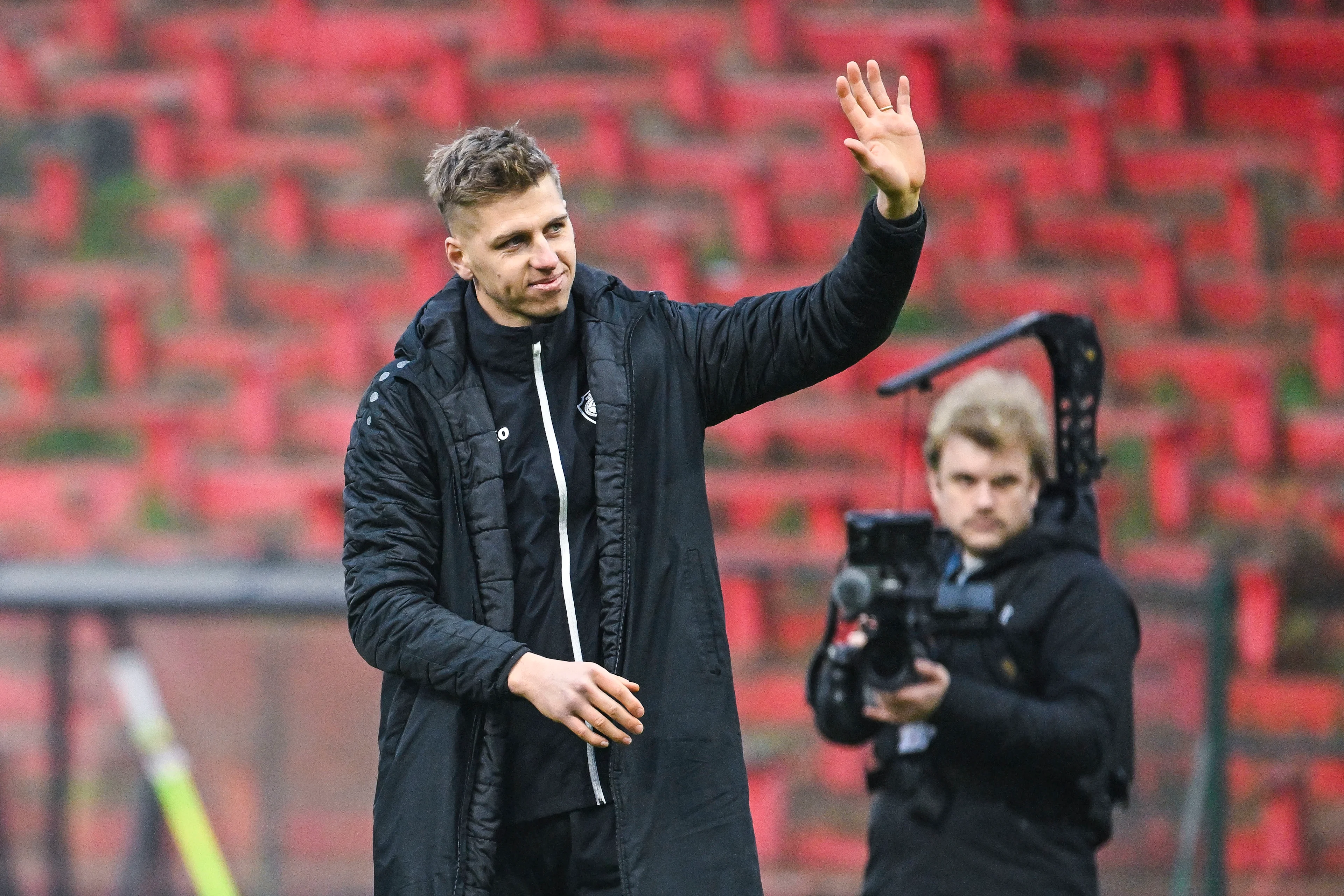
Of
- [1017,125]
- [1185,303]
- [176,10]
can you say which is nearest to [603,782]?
[1185,303]

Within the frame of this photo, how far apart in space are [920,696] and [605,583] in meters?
0.50

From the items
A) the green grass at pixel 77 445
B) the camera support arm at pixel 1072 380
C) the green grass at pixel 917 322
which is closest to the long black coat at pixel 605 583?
the camera support arm at pixel 1072 380

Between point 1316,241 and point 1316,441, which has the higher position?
point 1316,241

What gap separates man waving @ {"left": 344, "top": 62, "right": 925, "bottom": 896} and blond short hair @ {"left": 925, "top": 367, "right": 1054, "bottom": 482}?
1.64 ft

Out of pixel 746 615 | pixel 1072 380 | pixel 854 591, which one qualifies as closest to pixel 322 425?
pixel 746 615

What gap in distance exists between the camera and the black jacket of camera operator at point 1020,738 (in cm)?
211

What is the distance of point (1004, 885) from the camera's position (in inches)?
84.0

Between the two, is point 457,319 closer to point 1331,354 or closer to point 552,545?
point 552,545

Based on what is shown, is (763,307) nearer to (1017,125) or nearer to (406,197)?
(1017,125)

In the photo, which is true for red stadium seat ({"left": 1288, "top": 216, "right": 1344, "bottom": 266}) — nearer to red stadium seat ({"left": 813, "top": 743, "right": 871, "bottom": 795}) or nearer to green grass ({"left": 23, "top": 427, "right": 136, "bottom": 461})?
red stadium seat ({"left": 813, "top": 743, "right": 871, "bottom": 795})

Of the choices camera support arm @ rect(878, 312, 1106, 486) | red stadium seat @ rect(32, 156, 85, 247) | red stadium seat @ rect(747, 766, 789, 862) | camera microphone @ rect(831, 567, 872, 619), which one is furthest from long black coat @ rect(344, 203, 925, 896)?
red stadium seat @ rect(32, 156, 85, 247)

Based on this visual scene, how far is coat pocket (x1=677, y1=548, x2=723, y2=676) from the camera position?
1817 millimetres

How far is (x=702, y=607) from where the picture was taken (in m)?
1.82

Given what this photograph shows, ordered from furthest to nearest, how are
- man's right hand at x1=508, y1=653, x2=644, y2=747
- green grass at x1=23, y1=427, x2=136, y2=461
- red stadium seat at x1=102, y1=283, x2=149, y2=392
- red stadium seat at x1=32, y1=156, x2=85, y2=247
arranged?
1. red stadium seat at x1=32, y1=156, x2=85, y2=247
2. red stadium seat at x1=102, y1=283, x2=149, y2=392
3. green grass at x1=23, y1=427, x2=136, y2=461
4. man's right hand at x1=508, y1=653, x2=644, y2=747
